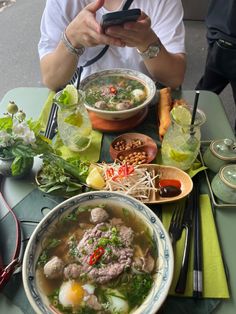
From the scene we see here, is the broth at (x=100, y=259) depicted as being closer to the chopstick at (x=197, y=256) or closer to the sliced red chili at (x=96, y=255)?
the sliced red chili at (x=96, y=255)

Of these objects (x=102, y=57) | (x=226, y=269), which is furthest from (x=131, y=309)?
(x=102, y=57)

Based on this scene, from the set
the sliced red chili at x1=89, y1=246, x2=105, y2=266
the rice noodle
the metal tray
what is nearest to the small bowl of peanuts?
the rice noodle

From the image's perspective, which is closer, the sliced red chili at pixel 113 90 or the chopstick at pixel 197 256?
the chopstick at pixel 197 256

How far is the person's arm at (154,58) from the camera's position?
1.12 metres

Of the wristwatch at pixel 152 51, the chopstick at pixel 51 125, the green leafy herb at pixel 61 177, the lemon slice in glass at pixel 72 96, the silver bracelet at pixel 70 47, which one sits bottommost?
the green leafy herb at pixel 61 177

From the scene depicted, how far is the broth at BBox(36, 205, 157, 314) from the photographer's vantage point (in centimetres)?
68

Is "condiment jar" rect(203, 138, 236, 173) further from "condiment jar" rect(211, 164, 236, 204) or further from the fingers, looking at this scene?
the fingers

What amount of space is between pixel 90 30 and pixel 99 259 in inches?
33.0

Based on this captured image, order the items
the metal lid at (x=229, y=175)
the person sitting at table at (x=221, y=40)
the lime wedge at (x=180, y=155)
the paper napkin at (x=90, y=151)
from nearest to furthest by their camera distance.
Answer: the metal lid at (x=229, y=175)
the lime wedge at (x=180, y=155)
the paper napkin at (x=90, y=151)
the person sitting at table at (x=221, y=40)

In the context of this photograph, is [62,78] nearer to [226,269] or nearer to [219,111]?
[219,111]

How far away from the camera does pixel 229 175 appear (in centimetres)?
88

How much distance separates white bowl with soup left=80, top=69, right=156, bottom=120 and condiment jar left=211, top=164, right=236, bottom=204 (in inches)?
15.6

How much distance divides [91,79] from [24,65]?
7.12 ft

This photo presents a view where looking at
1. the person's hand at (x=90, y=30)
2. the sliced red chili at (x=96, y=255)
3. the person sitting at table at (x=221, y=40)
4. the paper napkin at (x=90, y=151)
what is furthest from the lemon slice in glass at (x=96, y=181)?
the person sitting at table at (x=221, y=40)
